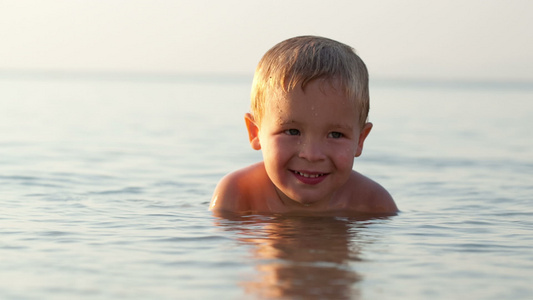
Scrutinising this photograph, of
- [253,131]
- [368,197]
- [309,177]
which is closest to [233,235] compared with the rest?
[309,177]

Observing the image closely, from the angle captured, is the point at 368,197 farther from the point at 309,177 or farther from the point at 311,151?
the point at 311,151

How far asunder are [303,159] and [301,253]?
0.93 metres

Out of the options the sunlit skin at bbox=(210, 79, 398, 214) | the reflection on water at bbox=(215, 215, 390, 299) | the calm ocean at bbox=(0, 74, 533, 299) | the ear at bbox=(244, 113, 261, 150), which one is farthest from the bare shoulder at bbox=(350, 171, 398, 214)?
the ear at bbox=(244, 113, 261, 150)

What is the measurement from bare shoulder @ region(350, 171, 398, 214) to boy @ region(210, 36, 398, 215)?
0.20 metres

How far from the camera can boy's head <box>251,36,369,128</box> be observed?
4.26m

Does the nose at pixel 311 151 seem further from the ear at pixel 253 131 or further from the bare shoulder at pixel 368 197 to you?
the bare shoulder at pixel 368 197

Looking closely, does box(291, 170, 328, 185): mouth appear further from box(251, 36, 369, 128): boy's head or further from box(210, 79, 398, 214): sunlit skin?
box(251, 36, 369, 128): boy's head

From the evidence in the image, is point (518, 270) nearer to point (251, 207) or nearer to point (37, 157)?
point (251, 207)

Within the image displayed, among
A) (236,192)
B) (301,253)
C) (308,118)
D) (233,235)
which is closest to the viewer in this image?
(301,253)

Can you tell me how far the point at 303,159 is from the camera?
4.28m

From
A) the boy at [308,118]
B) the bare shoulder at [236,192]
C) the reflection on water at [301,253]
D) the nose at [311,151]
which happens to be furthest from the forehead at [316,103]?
Result: the bare shoulder at [236,192]

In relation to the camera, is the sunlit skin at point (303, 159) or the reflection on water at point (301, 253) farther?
the sunlit skin at point (303, 159)

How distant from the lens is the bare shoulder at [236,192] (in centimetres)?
487

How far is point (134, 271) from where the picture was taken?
120 inches
